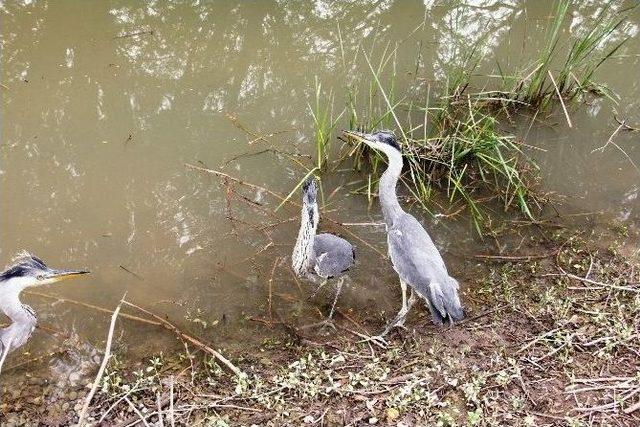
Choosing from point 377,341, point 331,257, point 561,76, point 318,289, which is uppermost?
point 561,76

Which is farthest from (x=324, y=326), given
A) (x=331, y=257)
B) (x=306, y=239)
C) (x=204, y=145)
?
(x=204, y=145)

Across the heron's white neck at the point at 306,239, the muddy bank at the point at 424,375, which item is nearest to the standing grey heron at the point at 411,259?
the muddy bank at the point at 424,375

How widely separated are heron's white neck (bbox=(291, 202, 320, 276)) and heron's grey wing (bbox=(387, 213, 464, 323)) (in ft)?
1.92

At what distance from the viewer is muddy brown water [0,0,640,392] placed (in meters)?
4.10

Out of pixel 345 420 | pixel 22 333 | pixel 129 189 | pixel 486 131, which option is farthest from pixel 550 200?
pixel 22 333

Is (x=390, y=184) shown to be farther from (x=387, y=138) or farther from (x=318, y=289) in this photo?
(x=318, y=289)

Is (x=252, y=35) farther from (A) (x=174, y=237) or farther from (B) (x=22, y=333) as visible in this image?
(B) (x=22, y=333)

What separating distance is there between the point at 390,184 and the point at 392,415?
1.64 m

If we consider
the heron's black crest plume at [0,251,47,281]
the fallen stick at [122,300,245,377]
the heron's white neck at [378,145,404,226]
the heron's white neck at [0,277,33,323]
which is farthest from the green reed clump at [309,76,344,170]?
the heron's white neck at [0,277,33,323]

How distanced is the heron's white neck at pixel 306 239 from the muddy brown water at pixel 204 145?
265 millimetres

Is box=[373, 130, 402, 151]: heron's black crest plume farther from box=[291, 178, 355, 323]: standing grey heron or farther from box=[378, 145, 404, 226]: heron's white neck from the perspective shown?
box=[291, 178, 355, 323]: standing grey heron

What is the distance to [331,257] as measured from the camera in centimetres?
395

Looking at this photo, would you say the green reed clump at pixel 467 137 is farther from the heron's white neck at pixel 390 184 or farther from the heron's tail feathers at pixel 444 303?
the heron's tail feathers at pixel 444 303

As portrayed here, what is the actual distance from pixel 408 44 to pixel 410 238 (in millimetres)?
3176
